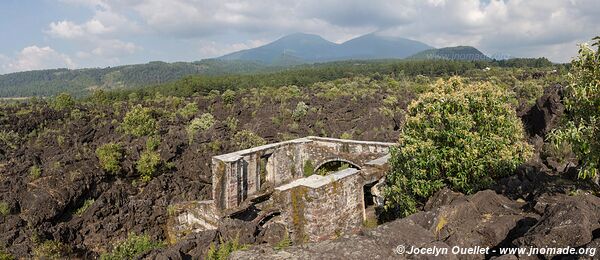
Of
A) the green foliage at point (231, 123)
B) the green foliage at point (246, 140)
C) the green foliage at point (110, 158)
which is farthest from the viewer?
the green foliage at point (231, 123)

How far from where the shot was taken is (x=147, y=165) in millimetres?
25031

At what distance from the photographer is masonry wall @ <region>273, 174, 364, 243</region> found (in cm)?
1396

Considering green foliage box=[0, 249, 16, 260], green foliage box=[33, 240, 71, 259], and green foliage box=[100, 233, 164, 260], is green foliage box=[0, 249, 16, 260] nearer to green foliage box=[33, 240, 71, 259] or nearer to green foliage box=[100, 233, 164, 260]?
green foliage box=[33, 240, 71, 259]

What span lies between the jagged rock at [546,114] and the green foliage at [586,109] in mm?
14150

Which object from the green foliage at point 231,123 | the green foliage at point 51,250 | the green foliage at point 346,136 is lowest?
the green foliage at point 51,250

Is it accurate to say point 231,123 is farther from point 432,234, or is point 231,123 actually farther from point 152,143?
point 432,234

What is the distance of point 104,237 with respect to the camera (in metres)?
20.6

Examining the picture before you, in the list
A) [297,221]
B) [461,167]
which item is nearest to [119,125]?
[297,221]

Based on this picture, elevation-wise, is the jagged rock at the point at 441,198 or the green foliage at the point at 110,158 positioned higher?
the jagged rock at the point at 441,198

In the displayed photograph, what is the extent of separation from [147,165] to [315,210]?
14.9m

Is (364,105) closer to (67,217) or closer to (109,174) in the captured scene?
(109,174)

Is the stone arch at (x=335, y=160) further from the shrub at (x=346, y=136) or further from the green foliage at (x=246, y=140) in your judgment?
the shrub at (x=346, y=136)

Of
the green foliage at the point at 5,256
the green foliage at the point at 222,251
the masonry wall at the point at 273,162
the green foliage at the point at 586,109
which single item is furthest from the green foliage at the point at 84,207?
the green foliage at the point at 586,109

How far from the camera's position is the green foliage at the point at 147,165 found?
2495 cm
